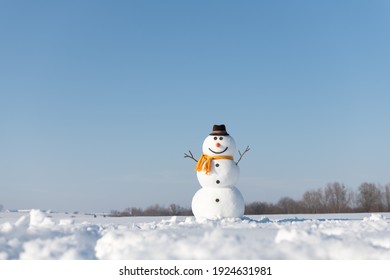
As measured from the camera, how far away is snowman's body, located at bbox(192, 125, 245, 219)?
369 inches

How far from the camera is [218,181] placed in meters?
→ 9.59

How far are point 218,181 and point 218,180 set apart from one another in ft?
0.08

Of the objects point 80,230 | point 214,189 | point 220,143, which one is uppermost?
point 220,143

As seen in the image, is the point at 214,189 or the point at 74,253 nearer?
the point at 74,253

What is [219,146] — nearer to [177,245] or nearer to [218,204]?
[218,204]

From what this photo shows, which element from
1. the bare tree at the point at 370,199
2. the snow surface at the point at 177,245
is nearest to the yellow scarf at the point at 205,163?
the snow surface at the point at 177,245

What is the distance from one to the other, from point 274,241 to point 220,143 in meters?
4.54

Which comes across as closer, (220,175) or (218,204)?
(218,204)

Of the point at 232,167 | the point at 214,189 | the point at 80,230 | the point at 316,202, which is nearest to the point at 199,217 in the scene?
the point at 214,189

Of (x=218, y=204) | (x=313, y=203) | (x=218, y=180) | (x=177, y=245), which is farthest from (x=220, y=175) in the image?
(x=313, y=203)

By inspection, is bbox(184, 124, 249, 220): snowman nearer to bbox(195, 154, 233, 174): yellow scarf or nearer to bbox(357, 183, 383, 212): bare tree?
bbox(195, 154, 233, 174): yellow scarf

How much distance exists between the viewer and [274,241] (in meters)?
5.35

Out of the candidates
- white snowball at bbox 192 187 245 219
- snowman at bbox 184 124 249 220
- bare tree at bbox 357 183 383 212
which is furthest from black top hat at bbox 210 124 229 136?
bare tree at bbox 357 183 383 212
